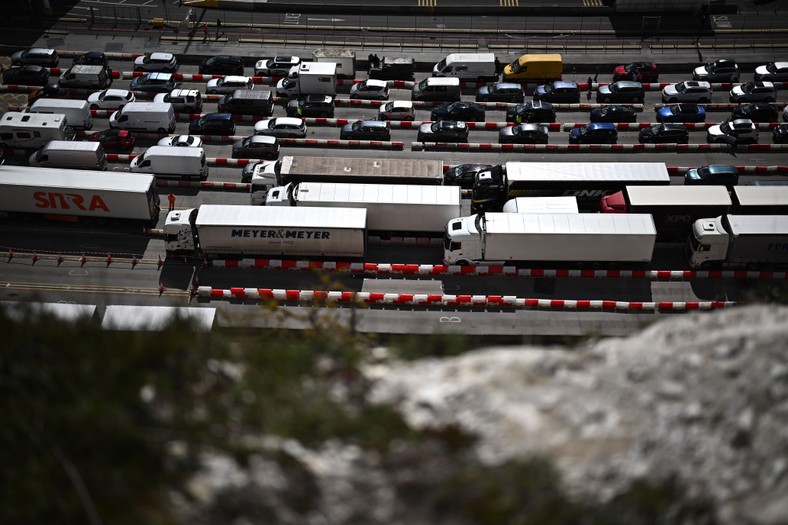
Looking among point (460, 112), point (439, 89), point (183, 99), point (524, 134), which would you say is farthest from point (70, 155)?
point (524, 134)

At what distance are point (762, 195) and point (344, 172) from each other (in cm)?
2633

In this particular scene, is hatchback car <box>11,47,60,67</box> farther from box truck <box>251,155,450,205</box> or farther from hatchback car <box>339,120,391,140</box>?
hatchback car <box>339,120,391,140</box>

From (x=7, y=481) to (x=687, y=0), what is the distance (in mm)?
70922

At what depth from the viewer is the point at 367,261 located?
154 ft

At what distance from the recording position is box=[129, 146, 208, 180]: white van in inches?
2040

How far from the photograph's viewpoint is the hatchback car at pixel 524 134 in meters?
55.8

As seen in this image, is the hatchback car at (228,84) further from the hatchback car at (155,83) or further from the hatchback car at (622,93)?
the hatchback car at (622,93)

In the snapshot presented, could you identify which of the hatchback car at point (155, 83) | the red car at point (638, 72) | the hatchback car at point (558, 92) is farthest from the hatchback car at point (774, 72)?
the hatchback car at point (155, 83)

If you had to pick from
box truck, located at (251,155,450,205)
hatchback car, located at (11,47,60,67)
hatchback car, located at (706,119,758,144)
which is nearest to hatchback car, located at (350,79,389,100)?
box truck, located at (251,155,450,205)

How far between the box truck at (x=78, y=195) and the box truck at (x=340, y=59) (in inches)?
804

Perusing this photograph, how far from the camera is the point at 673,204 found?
1801 inches

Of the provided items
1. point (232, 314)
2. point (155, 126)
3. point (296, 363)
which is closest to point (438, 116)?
point (155, 126)

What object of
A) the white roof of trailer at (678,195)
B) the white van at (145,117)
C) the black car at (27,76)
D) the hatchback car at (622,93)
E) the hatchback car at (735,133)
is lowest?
the white roof of trailer at (678,195)

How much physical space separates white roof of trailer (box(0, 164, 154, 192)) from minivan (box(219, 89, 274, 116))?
12.8 m
